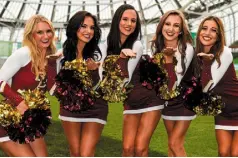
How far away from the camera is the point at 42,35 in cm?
340

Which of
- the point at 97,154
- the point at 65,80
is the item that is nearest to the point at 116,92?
the point at 65,80

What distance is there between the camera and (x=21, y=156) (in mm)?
3334

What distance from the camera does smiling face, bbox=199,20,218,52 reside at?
361 centimetres

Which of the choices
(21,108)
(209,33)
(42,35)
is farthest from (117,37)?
(21,108)

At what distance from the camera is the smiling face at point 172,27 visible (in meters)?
3.71

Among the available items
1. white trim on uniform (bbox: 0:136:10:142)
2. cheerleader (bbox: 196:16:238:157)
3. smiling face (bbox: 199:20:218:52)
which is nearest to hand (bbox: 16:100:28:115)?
white trim on uniform (bbox: 0:136:10:142)

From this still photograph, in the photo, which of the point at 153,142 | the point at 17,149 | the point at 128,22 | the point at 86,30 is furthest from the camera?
the point at 153,142

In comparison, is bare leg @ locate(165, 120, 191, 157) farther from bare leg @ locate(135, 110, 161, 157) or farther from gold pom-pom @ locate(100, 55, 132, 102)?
gold pom-pom @ locate(100, 55, 132, 102)

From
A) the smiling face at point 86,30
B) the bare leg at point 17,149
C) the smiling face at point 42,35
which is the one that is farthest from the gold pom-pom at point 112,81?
the bare leg at point 17,149

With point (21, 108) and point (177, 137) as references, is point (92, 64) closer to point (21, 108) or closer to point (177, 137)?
point (21, 108)

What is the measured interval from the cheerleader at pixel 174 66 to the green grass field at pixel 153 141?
2426 mm

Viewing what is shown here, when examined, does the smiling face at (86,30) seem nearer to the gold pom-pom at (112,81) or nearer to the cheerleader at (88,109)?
the cheerleader at (88,109)

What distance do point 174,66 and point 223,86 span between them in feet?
1.43

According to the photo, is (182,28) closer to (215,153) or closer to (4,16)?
(215,153)
